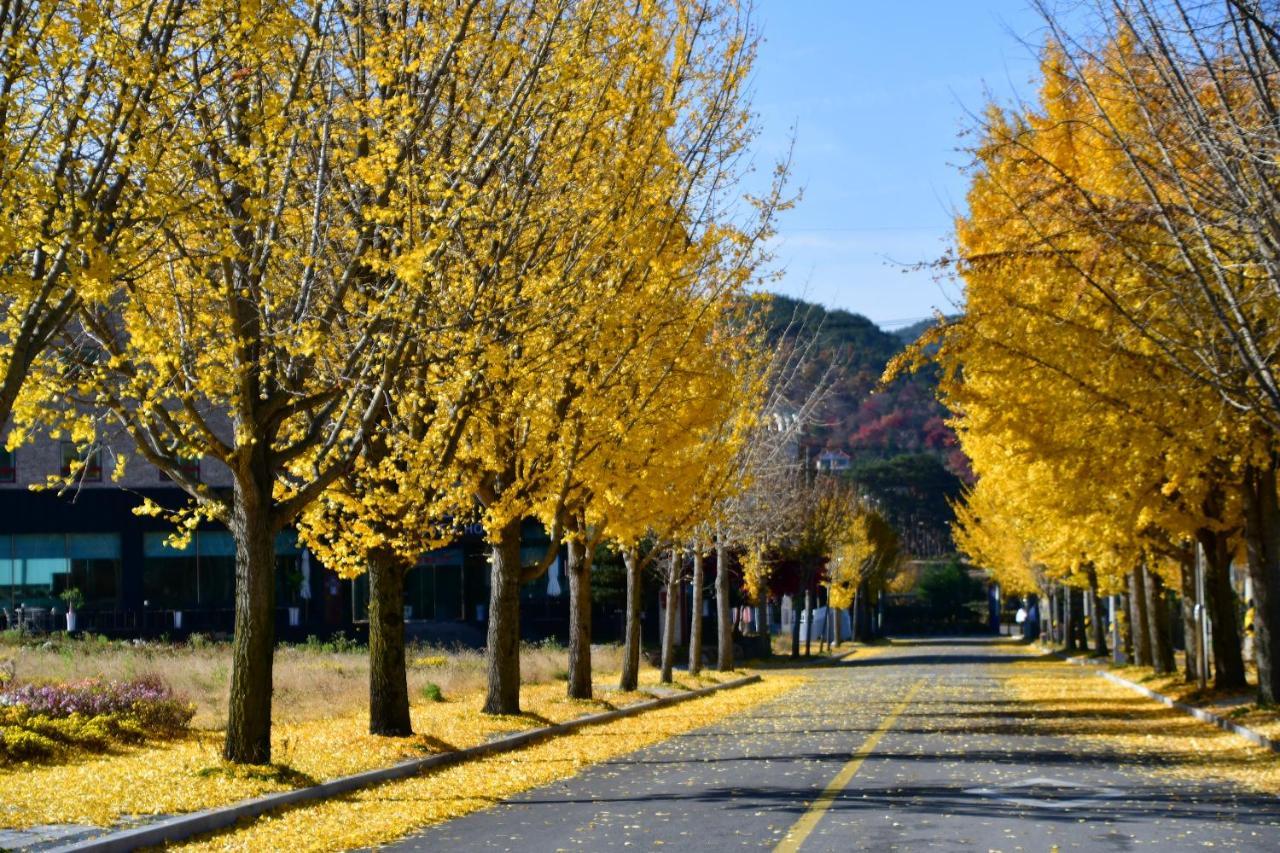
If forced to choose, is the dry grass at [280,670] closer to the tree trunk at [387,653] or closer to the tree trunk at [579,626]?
the tree trunk at [579,626]

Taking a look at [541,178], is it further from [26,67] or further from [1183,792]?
[1183,792]

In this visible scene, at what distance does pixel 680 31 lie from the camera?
21.8 meters

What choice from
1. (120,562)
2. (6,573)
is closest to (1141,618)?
(120,562)

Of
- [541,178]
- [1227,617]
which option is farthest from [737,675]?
[541,178]

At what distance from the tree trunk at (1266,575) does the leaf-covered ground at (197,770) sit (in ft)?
34.0

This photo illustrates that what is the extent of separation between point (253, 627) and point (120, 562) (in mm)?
42214

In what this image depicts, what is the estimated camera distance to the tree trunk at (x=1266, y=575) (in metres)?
22.1

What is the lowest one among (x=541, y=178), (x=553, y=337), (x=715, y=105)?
(x=553, y=337)

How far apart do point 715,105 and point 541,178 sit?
5134 mm

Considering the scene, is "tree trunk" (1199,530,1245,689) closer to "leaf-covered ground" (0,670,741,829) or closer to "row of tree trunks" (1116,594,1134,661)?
"leaf-covered ground" (0,670,741,829)

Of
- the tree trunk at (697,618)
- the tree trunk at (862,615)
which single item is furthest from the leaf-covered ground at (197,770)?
the tree trunk at (862,615)

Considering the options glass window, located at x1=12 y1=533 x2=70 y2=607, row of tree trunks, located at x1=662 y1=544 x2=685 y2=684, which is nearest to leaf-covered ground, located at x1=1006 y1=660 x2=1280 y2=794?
row of tree trunks, located at x1=662 y1=544 x2=685 y2=684

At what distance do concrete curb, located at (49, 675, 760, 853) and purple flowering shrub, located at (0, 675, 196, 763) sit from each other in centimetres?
340

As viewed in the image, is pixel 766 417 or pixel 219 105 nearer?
pixel 219 105
